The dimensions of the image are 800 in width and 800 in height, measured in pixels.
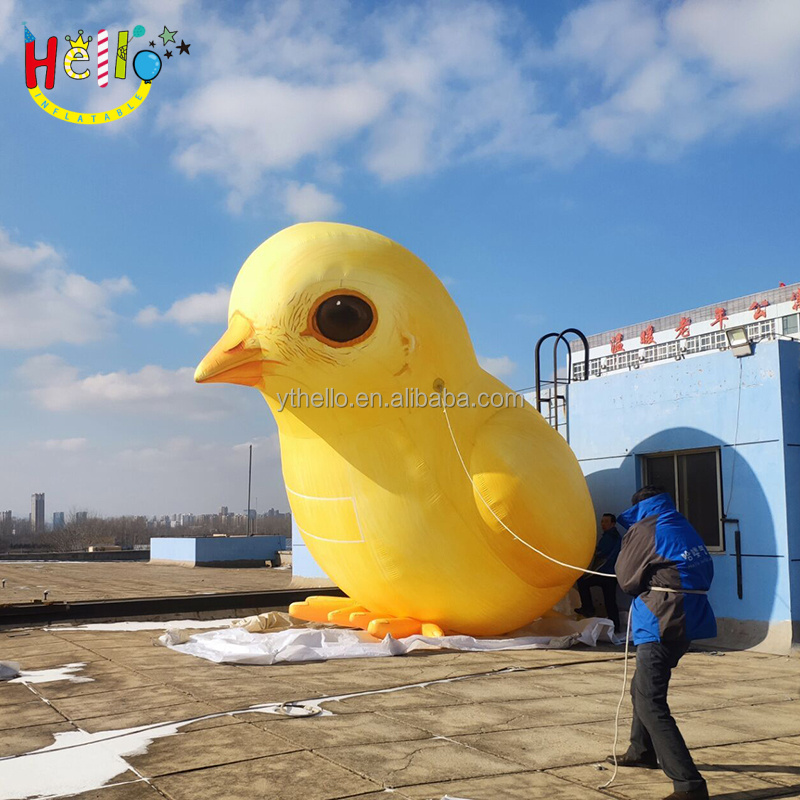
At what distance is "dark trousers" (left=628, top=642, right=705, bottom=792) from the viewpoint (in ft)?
12.5

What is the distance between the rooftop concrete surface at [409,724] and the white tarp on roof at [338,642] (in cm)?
20

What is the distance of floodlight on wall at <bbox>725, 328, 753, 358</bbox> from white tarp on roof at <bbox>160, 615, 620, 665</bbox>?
336cm

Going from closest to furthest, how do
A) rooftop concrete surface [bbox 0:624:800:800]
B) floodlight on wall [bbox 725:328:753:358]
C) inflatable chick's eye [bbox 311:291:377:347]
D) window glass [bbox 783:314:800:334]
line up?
rooftop concrete surface [bbox 0:624:800:800], inflatable chick's eye [bbox 311:291:377:347], floodlight on wall [bbox 725:328:753:358], window glass [bbox 783:314:800:334]

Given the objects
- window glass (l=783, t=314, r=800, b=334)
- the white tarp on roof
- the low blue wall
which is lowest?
the low blue wall

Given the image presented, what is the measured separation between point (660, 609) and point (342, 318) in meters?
4.64

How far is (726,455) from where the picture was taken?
9.44 meters

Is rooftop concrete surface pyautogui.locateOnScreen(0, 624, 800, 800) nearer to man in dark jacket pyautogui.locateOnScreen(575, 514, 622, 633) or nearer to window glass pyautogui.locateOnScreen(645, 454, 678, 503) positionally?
man in dark jacket pyautogui.locateOnScreen(575, 514, 622, 633)

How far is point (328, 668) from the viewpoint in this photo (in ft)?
23.8

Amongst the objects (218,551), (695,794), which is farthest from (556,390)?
(218,551)

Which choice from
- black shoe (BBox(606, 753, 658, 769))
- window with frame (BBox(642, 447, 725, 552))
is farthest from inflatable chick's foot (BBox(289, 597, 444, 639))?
black shoe (BBox(606, 753, 658, 769))

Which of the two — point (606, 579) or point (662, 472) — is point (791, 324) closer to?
point (662, 472)

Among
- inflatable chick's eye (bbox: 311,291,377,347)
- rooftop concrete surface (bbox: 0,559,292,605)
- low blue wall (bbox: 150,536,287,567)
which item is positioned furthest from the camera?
low blue wall (bbox: 150,536,287,567)

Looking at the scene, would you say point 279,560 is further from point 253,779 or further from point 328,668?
point 253,779

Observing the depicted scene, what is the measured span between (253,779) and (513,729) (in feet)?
5.91
